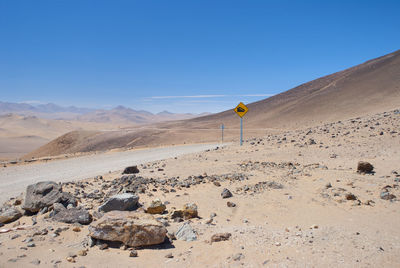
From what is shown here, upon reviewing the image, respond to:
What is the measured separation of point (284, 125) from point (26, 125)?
107 m

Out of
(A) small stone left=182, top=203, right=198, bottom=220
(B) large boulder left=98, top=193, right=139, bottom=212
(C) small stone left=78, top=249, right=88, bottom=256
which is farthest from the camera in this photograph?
(B) large boulder left=98, top=193, right=139, bottom=212

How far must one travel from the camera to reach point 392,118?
16.0 m

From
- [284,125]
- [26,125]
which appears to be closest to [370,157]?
[284,125]

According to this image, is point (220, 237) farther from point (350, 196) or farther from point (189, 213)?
point (350, 196)

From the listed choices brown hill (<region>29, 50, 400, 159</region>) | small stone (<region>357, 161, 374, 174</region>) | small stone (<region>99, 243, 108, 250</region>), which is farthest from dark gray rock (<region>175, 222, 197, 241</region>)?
brown hill (<region>29, 50, 400, 159</region>)

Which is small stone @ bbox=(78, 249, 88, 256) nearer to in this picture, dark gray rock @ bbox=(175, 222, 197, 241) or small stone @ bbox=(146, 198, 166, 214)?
dark gray rock @ bbox=(175, 222, 197, 241)

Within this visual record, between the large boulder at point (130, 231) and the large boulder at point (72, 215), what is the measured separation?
958 mm

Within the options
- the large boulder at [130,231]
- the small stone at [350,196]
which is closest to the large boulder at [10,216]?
the large boulder at [130,231]

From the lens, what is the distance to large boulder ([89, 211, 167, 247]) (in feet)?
15.0

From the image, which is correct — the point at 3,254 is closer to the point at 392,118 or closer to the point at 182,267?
the point at 182,267

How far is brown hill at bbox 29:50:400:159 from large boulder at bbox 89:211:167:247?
28007mm

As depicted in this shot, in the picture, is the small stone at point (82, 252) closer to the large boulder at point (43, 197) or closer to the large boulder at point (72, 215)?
the large boulder at point (72, 215)

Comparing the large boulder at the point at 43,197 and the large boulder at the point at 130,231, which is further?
the large boulder at the point at 43,197

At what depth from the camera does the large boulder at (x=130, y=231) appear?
458 cm
